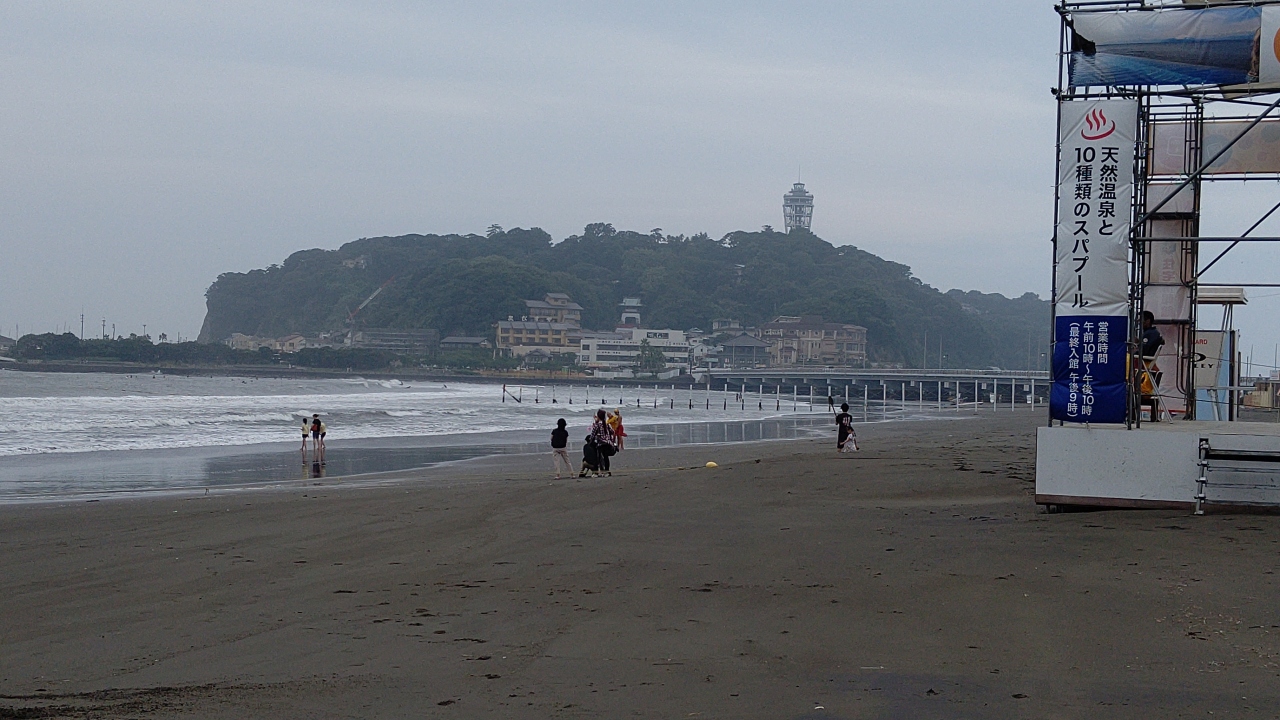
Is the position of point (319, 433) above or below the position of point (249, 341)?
below

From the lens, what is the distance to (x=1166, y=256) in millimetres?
14922

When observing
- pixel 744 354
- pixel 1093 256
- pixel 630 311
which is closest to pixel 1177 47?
pixel 1093 256

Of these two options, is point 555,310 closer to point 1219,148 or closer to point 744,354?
point 744,354

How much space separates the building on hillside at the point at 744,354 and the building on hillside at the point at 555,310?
24663 mm

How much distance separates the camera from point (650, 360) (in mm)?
140625

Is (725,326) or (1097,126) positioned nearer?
(1097,126)

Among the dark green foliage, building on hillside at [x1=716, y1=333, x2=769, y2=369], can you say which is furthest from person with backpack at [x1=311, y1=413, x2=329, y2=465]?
building on hillside at [x1=716, y1=333, x2=769, y2=369]

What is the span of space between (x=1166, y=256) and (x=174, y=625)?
1343 cm

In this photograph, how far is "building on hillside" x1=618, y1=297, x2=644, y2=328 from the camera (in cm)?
17288

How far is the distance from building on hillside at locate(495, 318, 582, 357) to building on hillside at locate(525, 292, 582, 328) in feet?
22.7

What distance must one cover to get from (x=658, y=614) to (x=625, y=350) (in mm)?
139591

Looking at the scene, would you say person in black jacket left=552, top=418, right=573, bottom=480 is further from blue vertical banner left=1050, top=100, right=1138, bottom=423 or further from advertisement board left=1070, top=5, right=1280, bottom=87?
advertisement board left=1070, top=5, right=1280, bottom=87

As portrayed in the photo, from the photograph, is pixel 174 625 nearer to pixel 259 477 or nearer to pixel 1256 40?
pixel 1256 40

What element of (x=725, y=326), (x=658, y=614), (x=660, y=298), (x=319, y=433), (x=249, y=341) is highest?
(x=660, y=298)
